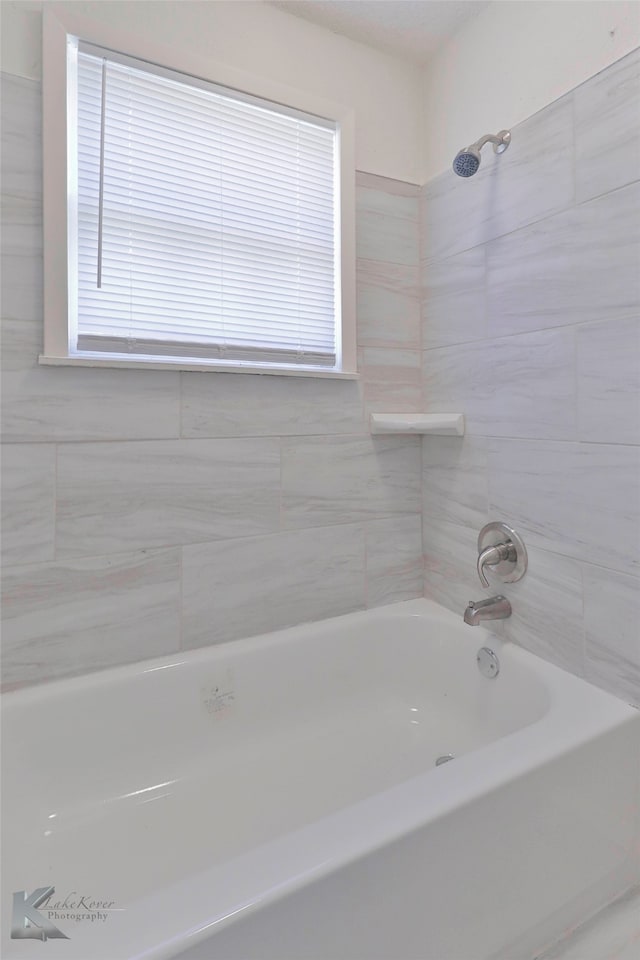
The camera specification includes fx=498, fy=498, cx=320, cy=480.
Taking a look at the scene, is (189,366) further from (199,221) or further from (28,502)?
(28,502)

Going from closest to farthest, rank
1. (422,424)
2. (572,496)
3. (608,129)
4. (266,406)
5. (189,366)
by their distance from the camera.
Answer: (608,129) → (572,496) → (189,366) → (266,406) → (422,424)

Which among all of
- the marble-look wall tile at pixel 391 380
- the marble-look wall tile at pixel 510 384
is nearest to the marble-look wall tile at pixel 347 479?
the marble-look wall tile at pixel 391 380

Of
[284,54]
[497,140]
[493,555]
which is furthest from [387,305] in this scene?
[493,555]

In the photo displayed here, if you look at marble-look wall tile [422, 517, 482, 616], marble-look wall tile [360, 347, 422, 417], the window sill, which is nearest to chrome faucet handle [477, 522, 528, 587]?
marble-look wall tile [422, 517, 482, 616]

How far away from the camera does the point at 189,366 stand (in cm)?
141

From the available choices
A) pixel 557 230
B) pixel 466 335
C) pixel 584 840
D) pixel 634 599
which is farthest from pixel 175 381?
pixel 584 840

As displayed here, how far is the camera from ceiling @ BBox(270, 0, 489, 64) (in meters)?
1.51

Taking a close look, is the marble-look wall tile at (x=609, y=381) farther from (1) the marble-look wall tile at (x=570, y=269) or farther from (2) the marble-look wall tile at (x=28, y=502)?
(2) the marble-look wall tile at (x=28, y=502)

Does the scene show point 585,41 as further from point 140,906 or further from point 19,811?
point 19,811

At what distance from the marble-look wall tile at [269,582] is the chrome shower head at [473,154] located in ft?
3.67

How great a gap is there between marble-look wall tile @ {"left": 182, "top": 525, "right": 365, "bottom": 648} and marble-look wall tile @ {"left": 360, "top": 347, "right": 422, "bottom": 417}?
0.45 metres

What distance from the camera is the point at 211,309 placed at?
148 cm

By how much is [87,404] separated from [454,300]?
1.19 metres

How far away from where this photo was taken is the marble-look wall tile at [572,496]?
1176mm
